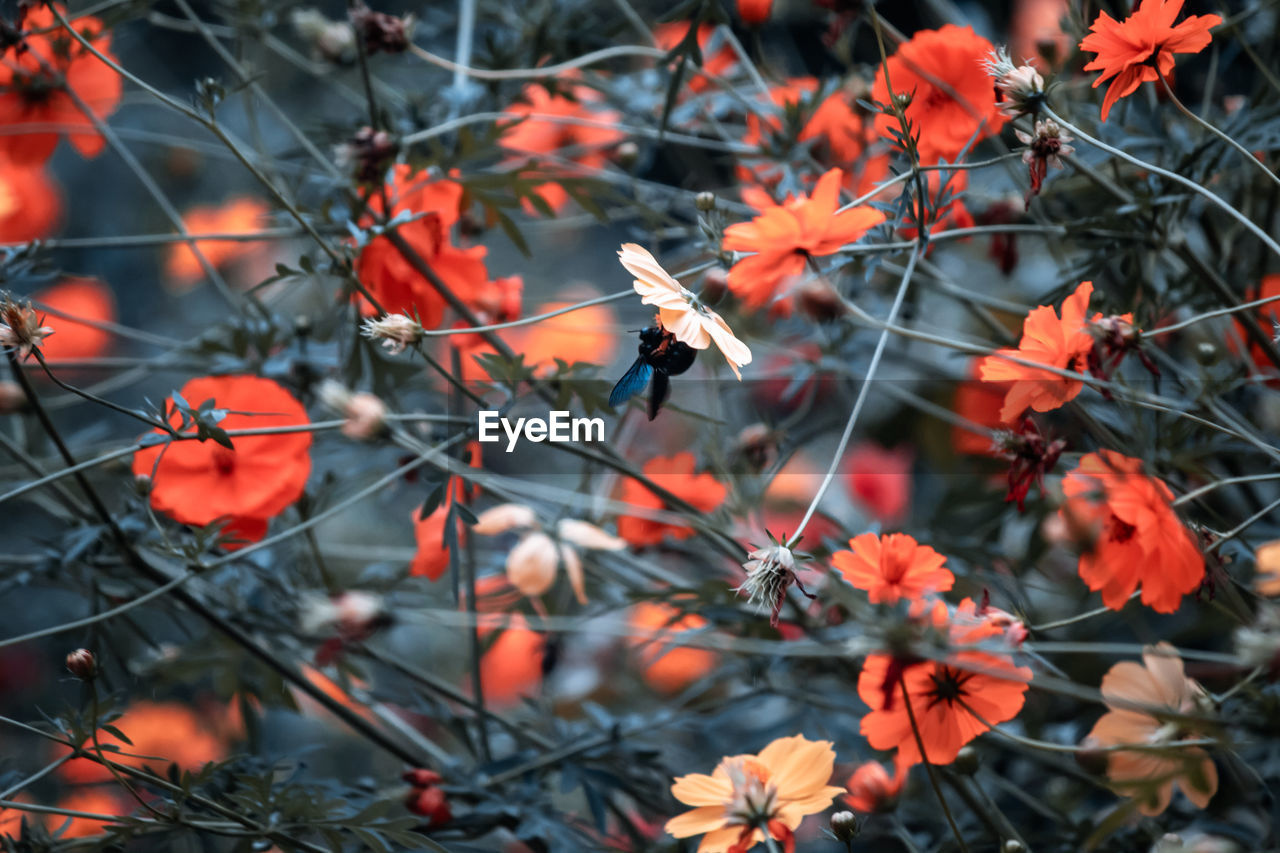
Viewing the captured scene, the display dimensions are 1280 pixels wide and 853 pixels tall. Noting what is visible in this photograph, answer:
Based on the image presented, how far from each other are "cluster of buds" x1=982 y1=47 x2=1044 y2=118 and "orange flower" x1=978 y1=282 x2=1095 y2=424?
0.09 metres

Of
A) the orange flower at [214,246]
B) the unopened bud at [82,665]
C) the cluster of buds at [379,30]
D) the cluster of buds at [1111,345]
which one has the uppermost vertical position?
the orange flower at [214,246]

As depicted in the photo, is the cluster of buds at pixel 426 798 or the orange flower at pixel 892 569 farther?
the cluster of buds at pixel 426 798

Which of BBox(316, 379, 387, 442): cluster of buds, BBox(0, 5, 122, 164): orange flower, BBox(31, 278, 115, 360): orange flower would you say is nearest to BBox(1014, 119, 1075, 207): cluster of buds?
BBox(316, 379, 387, 442): cluster of buds

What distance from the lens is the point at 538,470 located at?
4.44ft

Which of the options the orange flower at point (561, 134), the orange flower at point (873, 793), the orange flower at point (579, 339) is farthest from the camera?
the orange flower at point (579, 339)

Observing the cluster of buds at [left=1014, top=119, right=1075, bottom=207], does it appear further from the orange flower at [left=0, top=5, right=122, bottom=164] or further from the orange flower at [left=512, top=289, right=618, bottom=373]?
the orange flower at [left=0, top=5, right=122, bottom=164]

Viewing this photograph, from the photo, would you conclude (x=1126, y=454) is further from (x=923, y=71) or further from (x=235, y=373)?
(x=235, y=373)

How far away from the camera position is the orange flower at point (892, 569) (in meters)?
0.42

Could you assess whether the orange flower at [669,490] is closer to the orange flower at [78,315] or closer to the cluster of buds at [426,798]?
the cluster of buds at [426,798]

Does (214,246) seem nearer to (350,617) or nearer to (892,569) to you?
(350,617)

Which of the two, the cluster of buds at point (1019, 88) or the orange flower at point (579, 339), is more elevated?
the orange flower at point (579, 339)

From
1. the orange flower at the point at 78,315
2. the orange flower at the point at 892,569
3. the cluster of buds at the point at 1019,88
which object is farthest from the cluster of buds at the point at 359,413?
the orange flower at the point at 78,315

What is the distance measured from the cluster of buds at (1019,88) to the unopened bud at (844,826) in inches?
13.3

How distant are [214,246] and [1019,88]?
37.7 inches
